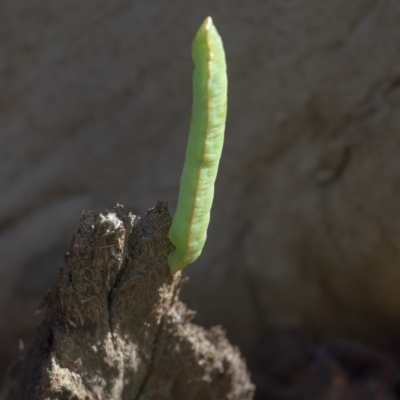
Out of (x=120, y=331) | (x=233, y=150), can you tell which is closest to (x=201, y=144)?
(x=120, y=331)

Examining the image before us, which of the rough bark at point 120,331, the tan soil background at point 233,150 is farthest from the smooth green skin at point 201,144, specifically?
the tan soil background at point 233,150

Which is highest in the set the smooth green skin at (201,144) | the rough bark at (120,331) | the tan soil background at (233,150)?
the tan soil background at (233,150)

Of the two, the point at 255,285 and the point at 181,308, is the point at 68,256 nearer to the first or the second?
the point at 181,308

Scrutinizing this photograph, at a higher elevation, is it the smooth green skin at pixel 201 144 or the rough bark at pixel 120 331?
the smooth green skin at pixel 201 144

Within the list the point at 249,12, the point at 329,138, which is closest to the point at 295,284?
the point at 329,138

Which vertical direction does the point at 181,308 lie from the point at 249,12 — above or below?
below

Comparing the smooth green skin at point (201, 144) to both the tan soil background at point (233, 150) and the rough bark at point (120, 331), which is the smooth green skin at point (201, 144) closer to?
the rough bark at point (120, 331)

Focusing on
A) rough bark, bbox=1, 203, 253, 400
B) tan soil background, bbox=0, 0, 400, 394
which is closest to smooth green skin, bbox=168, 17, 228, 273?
rough bark, bbox=1, 203, 253, 400
